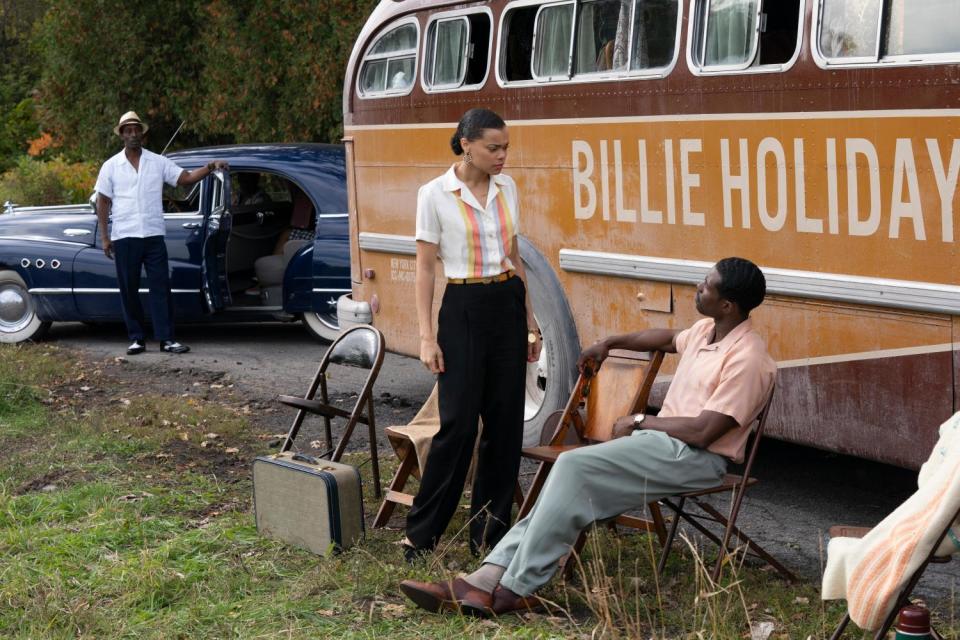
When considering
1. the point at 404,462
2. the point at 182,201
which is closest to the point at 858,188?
the point at 404,462

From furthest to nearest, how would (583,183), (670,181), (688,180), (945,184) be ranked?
(583,183) → (670,181) → (688,180) → (945,184)

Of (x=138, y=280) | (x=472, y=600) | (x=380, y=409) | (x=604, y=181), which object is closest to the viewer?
(x=472, y=600)

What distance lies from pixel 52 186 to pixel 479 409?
53.3 feet

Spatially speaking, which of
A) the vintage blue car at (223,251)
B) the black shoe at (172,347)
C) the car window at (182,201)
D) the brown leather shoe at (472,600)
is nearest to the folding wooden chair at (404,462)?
the brown leather shoe at (472,600)

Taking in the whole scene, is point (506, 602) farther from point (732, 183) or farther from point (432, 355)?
point (732, 183)

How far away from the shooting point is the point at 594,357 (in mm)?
5664

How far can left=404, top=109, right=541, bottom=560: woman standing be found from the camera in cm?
538

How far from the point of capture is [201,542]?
597 centimetres

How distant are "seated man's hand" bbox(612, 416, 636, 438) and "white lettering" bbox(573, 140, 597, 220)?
1929mm

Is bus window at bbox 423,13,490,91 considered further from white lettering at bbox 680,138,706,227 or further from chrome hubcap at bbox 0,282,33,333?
chrome hubcap at bbox 0,282,33,333

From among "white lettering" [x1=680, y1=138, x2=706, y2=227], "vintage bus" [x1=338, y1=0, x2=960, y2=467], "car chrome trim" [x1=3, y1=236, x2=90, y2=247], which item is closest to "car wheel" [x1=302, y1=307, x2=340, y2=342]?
"car chrome trim" [x1=3, y1=236, x2=90, y2=247]

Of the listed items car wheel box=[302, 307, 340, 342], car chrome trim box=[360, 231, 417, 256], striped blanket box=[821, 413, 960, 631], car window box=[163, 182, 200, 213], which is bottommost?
car wheel box=[302, 307, 340, 342]

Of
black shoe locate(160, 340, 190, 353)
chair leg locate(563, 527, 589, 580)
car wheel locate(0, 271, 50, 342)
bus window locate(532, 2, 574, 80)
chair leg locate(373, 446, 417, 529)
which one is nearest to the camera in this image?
chair leg locate(563, 527, 589, 580)

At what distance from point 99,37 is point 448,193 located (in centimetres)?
1408
